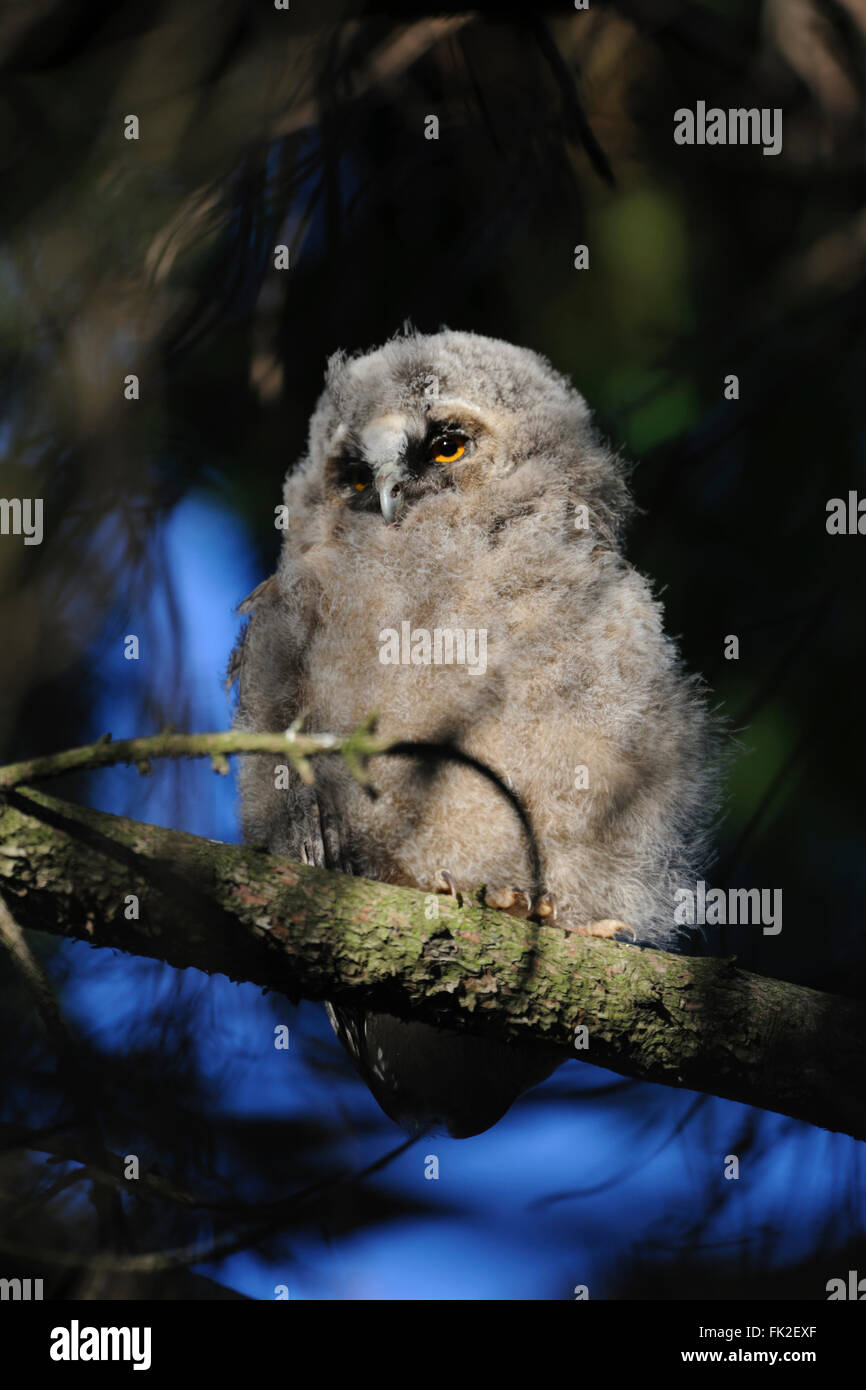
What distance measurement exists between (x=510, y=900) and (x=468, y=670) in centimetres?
37

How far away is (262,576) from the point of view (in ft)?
6.39

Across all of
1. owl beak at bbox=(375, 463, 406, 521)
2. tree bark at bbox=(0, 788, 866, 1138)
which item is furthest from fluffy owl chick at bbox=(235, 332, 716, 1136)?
tree bark at bbox=(0, 788, 866, 1138)

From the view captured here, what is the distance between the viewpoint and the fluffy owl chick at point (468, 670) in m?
1.55

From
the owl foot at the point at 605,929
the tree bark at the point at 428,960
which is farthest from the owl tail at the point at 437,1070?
the tree bark at the point at 428,960

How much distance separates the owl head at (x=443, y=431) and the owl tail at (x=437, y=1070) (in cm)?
86

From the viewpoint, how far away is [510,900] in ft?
5.07

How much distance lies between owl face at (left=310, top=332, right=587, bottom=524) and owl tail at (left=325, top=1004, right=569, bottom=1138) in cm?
86

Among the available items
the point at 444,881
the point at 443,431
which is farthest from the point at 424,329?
the point at 444,881

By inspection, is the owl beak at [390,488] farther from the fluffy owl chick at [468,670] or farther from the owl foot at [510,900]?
the owl foot at [510,900]

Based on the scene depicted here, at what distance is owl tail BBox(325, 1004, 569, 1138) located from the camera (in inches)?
64.2

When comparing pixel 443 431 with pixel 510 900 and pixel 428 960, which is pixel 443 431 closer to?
pixel 510 900

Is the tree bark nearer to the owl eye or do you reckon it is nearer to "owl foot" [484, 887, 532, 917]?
"owl foot" [484, 887, 532, 917]
